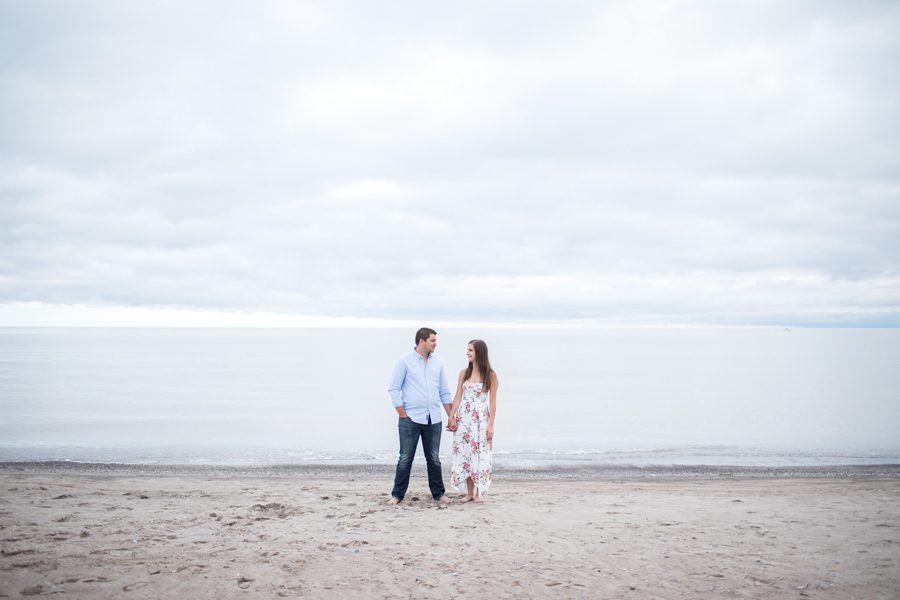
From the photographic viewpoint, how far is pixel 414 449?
337 inches

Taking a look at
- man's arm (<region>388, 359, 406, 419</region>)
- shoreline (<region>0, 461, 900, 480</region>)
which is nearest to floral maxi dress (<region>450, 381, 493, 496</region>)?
man's arm (<region>388, 359, 406, 419</region>)

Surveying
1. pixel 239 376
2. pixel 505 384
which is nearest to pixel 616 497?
pixel 505 384

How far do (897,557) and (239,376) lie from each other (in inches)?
1916

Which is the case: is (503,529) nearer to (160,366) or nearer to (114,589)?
(114,589)

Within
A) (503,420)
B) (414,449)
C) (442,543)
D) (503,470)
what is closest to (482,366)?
(414,449)

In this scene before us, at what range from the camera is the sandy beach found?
561 centimetres

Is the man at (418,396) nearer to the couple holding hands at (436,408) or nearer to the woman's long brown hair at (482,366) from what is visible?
the couple holding hands at (436,408)

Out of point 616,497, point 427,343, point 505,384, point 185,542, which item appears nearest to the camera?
point 185,542

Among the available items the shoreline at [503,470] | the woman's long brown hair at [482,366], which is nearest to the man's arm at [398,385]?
the woman's long brown hair at [482,366]

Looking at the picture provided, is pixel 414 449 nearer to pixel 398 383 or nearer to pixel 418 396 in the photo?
pixel 418 396

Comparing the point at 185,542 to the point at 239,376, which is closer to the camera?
the point at 185,542

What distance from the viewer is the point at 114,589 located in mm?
5426

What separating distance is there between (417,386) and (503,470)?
289 inches

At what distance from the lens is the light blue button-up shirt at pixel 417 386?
8547 millimetres
